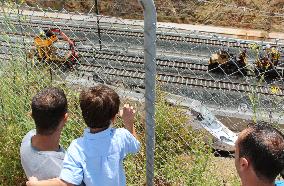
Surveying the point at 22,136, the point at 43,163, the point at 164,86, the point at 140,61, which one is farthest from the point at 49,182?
the point at 140,61

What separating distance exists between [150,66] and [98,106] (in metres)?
0.45

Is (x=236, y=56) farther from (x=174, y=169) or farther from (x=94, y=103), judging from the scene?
(x=94, y=103)

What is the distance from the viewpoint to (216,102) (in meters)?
14.3

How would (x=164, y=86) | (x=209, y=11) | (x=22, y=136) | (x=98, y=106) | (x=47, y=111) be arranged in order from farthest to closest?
(x=209, y=11) → (x=164, y=86) → (x=22, y=136) → (x=47, y=111) → (x=98, y=106)

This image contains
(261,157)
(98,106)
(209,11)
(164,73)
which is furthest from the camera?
(209,11)

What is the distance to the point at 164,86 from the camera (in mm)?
13172

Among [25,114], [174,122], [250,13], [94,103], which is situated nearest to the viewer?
[94,103]

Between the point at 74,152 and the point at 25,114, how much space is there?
206 cm

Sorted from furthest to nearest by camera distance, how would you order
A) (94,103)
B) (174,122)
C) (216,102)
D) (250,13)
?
1. (250,13)
2. (216,102)
3. (174,122)
4. (94,103)

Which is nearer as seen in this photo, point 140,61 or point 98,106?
point 98,106

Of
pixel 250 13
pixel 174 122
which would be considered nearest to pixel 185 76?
pixel 174 122

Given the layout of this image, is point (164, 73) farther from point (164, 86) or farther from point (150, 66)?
point (150, 66)

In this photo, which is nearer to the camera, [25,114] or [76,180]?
[76,180]

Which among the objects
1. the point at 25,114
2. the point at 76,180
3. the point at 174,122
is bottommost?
the point at 174,122
